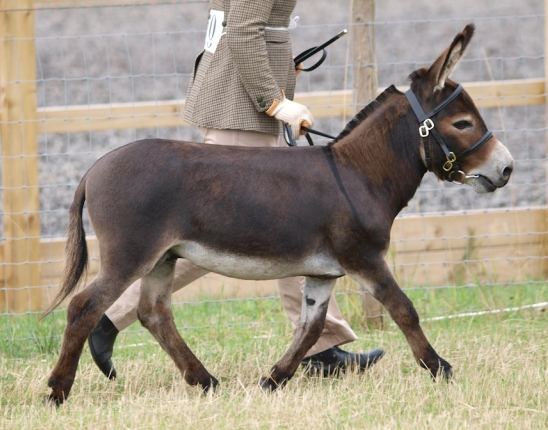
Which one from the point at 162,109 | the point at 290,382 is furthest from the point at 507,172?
the point at 162,109

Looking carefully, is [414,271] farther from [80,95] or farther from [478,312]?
[80,95]

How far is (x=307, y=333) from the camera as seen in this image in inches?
160

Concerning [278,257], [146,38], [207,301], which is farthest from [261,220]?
[146,38]

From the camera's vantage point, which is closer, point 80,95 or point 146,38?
point 80,95

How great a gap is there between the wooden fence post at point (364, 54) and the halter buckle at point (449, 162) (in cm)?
157

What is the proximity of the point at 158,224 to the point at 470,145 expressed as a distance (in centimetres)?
134

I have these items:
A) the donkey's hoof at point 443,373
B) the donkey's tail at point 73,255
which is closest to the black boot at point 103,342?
the donkey's tail at point 73,255

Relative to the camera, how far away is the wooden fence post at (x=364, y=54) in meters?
5.31

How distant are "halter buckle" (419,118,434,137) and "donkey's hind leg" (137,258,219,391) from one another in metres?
1.22

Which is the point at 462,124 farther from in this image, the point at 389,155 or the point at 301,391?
the point at 301,391

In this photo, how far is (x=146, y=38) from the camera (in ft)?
49.0

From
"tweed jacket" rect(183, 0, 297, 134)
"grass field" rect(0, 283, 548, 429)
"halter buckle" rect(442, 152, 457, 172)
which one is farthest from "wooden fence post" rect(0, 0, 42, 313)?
"halter buckle" rect(442, 152, 457, 172)

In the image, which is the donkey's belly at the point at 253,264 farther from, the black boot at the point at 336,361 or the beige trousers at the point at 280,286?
the black boot at the point at 336,361

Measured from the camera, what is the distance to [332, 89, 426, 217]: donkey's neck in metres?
3.82
